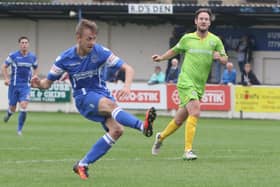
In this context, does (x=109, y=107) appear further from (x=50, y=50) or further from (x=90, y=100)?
(x=50, y=50)

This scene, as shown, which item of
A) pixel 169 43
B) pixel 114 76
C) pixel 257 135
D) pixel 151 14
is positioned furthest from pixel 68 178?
pixel 169 43

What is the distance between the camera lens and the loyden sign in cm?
3123

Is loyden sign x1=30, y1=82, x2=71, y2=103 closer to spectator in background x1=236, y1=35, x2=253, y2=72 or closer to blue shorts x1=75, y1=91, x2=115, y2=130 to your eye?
spectator in background x1=236, y1=35, x2=253, y2=72

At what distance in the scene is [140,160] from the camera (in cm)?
1244

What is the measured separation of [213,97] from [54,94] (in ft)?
20.0

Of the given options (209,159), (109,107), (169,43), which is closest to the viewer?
(109,107)

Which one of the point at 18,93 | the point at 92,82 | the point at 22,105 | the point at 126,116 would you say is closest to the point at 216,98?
the point at 18,93

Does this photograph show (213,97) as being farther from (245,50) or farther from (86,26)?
(86,26)

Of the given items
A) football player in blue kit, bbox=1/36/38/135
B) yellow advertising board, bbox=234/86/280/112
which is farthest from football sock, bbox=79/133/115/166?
yellow advertising board, bbox=234/86/280/112

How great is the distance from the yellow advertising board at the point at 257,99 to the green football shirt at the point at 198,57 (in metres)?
15.4

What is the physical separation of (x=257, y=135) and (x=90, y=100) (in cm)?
1042

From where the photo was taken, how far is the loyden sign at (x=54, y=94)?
31.2 m

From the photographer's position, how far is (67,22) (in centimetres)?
4372

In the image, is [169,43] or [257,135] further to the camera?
[169,43]
